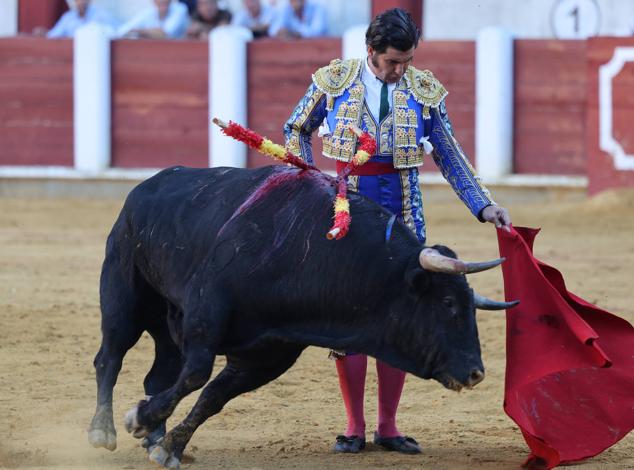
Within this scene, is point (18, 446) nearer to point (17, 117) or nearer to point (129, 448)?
point (129, 448)

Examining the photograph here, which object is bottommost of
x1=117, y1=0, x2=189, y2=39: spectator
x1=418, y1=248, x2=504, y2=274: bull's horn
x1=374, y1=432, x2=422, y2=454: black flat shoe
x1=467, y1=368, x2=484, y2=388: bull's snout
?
x1=374, y1=432, x2=422, y2=454: black flat shoe

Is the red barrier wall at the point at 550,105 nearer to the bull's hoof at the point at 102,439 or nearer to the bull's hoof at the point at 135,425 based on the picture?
the bull's hoof at the point at 102,439

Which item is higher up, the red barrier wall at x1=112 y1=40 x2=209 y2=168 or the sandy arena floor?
the red barrier wall at x1=112 y1=40 x2=209 y2=168

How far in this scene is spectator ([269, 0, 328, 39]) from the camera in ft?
34.3

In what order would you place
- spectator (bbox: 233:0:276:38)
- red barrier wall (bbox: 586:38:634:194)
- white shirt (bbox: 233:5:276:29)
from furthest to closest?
1. white shirt (bbox: 233:5:276:29)
2. spectator (bbox: 233:0:276:38)
3. red barrier wall (bbox: 586:38:634:194)

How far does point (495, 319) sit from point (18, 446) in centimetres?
256

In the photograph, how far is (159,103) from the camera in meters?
10.2

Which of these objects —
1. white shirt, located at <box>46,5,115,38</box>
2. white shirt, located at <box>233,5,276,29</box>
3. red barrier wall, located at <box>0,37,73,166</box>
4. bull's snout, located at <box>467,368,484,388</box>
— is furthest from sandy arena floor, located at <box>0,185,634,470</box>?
white shirt, located at <box>46,5,115,38</box>

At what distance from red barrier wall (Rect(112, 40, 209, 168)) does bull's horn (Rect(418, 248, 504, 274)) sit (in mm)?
7115

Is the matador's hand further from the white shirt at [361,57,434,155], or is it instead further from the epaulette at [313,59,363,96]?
the epaulette at [313,59,363,96]

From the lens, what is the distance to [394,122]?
360 centimetres

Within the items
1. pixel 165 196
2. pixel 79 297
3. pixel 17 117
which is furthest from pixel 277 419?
pixel 17 117

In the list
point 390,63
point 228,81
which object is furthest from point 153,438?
point 228,81

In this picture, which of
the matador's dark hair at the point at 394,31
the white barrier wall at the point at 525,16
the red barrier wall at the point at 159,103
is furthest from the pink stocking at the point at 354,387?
the white barrier wall at the point at 525,16
